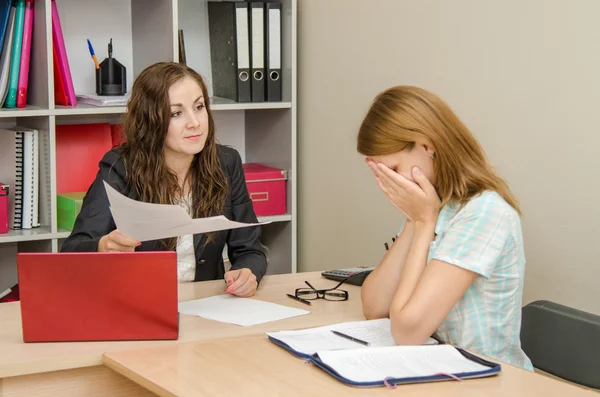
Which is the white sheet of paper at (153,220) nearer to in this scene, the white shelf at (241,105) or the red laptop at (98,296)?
the red laptop at (98,296)

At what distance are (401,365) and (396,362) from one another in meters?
0.02

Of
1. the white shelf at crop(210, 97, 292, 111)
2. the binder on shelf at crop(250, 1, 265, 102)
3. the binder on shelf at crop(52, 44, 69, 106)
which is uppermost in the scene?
the binder on shelf at crop(250, 1, 265, 102)

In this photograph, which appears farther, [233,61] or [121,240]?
[233,61]

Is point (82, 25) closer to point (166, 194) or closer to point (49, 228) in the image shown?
point (49, 228)

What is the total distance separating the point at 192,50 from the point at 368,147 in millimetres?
1809

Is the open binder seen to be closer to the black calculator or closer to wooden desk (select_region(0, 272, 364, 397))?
wooden desk (select_region(0, 272, 364, 397))

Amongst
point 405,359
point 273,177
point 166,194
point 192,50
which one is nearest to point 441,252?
point 405,359

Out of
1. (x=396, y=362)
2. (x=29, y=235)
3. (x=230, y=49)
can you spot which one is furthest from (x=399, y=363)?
(x=230, y=49)

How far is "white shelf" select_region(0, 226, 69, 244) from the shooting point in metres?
2.86

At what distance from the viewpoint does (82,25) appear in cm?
325

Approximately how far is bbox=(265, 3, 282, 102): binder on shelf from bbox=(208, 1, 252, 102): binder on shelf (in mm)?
86

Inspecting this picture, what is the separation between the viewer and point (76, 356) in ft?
5.40

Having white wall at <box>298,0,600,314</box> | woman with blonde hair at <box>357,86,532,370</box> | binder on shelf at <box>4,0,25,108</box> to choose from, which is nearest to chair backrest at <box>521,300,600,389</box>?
woman with blonde hair at <box>357,86,532,370</box>

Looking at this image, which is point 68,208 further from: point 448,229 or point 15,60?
point 448,229
